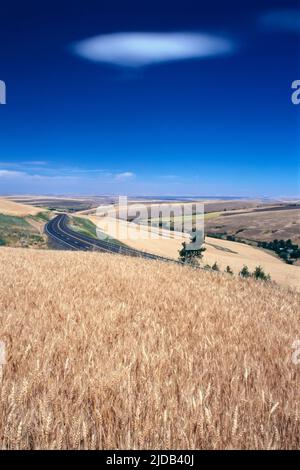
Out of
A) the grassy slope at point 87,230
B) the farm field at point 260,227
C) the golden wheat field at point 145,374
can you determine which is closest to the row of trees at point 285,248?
the farm field at point 260,227

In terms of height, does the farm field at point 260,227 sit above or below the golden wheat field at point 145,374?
below

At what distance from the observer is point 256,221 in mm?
149500

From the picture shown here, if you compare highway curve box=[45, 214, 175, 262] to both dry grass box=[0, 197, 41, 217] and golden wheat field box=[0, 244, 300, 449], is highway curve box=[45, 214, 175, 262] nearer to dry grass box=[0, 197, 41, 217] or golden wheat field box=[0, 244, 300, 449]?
golden wheat field box=[0, 244, 300, 449]

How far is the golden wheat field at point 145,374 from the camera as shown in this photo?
6.76 feet

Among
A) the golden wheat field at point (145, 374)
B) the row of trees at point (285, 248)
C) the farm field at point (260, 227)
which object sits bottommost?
the row of trees at point (285, 248)

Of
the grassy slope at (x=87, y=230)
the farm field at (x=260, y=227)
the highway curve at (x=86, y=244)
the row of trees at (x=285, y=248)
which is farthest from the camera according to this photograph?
the farm field at (x=260, y=227)

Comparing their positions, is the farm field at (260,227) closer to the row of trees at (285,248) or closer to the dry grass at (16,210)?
the row of trees at (285,248)

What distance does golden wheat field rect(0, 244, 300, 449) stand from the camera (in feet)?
6.76

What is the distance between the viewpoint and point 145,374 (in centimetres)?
283

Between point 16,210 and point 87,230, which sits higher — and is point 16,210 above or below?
above

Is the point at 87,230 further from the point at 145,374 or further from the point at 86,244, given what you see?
the point at 145,374

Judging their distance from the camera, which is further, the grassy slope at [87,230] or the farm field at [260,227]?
the farm field at [260,227]

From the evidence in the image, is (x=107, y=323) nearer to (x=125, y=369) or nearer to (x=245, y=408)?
(x=125, y=369)

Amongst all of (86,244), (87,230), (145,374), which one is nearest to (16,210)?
(87,230)
